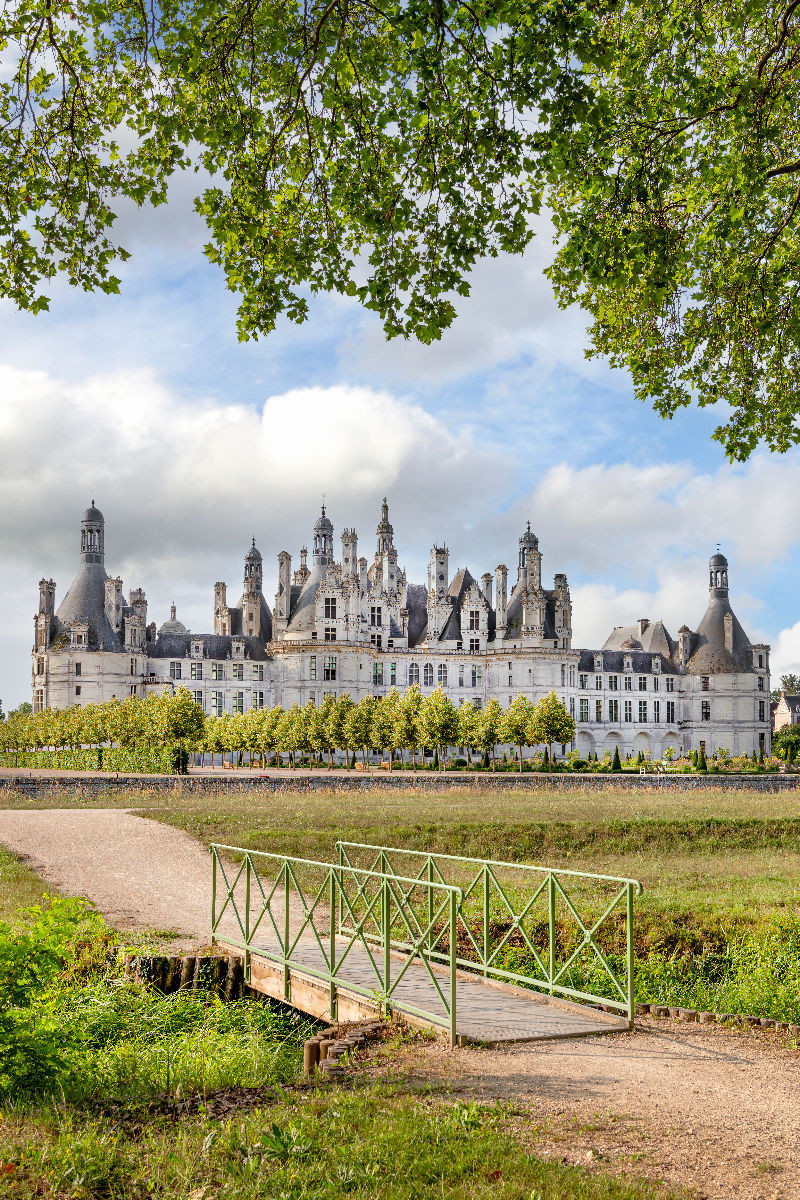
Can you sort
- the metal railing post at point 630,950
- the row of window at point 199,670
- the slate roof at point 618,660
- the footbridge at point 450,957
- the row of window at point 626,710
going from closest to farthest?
the metal railing post at point 630,950 → the footbridge at point 450,957 → the row of window at point 199,670 → the row of window at point 626,710 → the slate roof at point 618,660

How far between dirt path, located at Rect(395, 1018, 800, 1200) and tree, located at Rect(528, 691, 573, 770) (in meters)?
48.4

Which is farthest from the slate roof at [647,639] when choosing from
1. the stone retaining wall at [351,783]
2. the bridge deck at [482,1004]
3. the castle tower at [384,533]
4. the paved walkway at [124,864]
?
the bridge deck at [482,1004]

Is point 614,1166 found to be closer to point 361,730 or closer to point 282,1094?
point 282,1094

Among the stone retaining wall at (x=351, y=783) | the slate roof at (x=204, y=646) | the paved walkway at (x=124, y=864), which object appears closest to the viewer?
the paved walkway at (x=124, y=864)

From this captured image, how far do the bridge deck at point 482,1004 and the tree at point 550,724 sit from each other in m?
46.5

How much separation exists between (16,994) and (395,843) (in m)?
14.7

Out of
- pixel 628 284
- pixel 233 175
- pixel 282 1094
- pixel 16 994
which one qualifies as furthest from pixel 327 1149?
pixel 628 284

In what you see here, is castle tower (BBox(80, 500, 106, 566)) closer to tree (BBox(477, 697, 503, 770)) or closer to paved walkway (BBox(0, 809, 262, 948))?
tree (BBox(477, 697, 503, 770))

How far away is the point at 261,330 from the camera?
10.3 metres

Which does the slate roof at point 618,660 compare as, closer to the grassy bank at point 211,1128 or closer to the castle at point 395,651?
the castle at point 395,651

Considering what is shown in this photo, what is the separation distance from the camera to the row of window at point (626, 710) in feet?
262

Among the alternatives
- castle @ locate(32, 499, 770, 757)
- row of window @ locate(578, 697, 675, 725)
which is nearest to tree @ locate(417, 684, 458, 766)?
castle @ locate(32, 499, 770, 757)

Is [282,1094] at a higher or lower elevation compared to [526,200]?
lower

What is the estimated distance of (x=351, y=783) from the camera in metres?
37.2
